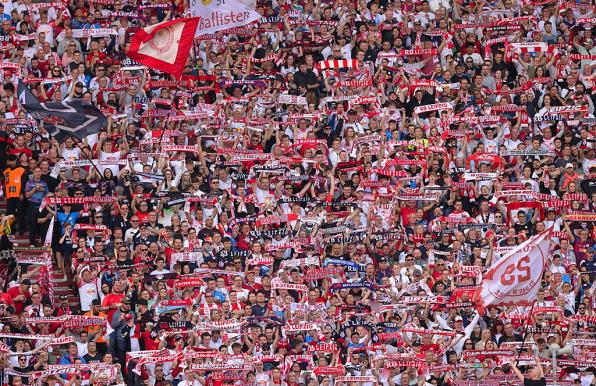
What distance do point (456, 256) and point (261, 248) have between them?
3506 millimetres

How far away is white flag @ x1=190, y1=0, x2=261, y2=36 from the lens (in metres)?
40.5

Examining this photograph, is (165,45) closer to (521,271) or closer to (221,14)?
(221,14)

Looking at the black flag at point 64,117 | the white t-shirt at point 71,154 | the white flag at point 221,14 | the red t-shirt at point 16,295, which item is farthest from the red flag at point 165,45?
the red t-shirt at point 16,295

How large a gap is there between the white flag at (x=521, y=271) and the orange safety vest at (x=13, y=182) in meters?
9.80

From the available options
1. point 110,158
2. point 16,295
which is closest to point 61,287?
point 16,295

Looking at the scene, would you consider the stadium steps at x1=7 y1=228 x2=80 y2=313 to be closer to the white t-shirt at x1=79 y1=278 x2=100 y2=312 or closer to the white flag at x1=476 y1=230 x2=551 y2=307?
the white t-shirt at x1=79 y1=278 x2=100 y2=312

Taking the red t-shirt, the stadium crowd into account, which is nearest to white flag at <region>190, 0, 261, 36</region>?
the stadium crowd

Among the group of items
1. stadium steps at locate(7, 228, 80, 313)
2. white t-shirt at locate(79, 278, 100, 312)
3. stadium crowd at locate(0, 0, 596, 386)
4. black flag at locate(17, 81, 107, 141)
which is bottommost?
stadium steps at locate(7, 228, 80, 313)

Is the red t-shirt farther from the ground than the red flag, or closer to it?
closer to it

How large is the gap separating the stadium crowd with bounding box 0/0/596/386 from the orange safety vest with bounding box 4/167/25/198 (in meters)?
0.04

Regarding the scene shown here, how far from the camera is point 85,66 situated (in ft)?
132

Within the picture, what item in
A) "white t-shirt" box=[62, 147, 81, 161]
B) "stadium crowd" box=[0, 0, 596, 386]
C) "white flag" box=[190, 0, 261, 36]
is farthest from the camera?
"white flag" box=[190, 0, 261, 36]

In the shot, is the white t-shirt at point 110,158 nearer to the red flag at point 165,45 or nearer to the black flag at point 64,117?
the black flag at point 64,117

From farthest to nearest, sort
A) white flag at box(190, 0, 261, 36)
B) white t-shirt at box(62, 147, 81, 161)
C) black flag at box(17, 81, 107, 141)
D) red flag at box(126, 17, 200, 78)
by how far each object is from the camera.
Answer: white flag at box(190, 0, 261, 36)
red flag at box(126, 17, 200, 78)
white t-shirt at box(62, 147, 81, 161)
black flag at box(17, 81, 107, 141)
